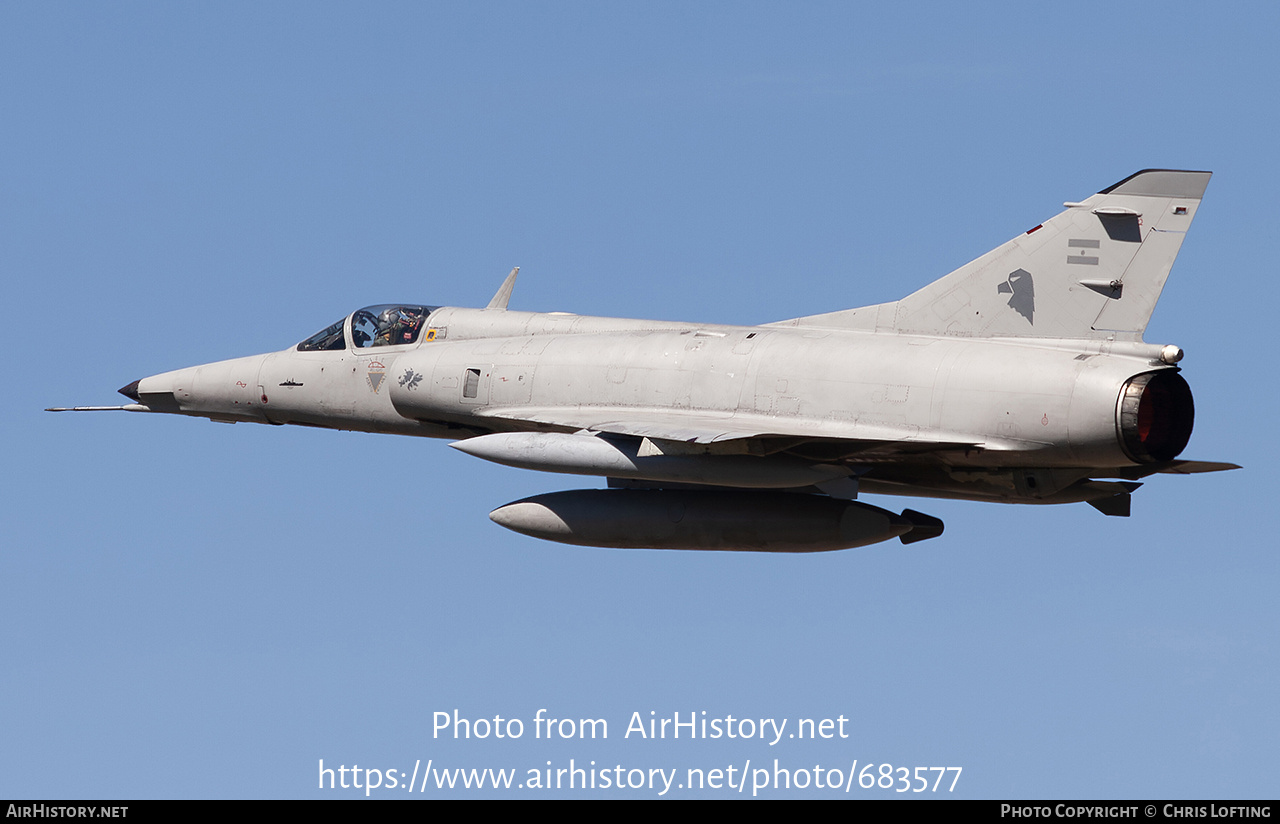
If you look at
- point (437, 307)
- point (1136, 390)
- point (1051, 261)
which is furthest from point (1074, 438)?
point (437, 307)

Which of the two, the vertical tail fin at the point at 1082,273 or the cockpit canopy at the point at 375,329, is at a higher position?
the vertical tail fin at the point at 1082,273

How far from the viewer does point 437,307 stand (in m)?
25.7

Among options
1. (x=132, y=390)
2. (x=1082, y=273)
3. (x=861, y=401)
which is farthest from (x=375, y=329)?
(x=1082, y=273)

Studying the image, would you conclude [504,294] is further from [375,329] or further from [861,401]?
[861,401]

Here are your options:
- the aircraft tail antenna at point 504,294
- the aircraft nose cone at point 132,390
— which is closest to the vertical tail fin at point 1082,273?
the aircraft tail antenna at point 504,294

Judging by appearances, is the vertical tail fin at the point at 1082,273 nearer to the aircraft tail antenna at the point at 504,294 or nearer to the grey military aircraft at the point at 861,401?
the grey military aircraft at the point at 861,401

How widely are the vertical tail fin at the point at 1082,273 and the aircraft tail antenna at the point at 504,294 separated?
6212 mm

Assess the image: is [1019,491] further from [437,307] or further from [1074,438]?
[437,307]

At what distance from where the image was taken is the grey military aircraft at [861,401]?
67.1 feet

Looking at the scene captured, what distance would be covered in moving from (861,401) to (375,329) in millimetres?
7868

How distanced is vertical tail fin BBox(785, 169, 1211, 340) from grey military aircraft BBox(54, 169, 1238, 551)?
0.02 meters

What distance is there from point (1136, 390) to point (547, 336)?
7.75m
